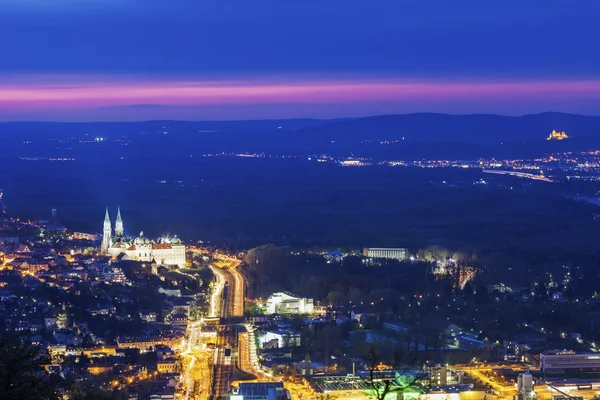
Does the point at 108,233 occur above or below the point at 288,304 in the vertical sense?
above

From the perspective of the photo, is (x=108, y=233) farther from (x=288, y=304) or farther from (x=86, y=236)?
(x=288, y=304)

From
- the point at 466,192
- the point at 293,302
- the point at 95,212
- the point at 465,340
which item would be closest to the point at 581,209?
the point at 466,192

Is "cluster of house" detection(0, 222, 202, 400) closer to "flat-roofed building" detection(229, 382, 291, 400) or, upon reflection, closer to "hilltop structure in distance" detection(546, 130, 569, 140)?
"flat-roofed building" detection(229, 382, 291, 400)

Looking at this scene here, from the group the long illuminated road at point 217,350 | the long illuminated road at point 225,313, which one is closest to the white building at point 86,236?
the long illuminated road at point 225,313

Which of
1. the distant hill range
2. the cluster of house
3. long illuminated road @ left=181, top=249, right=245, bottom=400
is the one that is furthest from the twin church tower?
the distant hill range

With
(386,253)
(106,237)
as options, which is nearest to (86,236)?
(106,237)

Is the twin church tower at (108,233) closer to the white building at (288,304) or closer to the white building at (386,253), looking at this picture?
the white building at (386,253)

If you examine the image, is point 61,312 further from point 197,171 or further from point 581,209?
point 197,171
